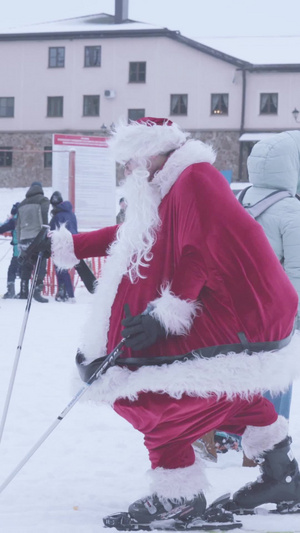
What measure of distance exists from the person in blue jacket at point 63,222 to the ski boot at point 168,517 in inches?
286

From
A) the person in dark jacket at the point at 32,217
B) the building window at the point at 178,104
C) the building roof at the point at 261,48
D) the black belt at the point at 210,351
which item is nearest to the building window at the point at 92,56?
the building window at the point at 178,104

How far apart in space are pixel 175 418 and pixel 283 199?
1.62 metres

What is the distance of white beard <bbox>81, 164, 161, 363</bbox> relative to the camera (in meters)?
2.71

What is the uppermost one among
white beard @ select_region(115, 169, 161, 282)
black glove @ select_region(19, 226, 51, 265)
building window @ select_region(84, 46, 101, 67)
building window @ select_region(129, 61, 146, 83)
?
building window @ select_region(84, 46, 101, 67)

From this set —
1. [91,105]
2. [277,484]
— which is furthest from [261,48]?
[277,484]

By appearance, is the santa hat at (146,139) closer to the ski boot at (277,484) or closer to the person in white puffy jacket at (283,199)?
the person in white puffy jacket at (283,199)

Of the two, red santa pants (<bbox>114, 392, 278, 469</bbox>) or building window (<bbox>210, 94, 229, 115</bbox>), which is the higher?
building window (<bbox>210, 94, 229, 115</bbox>)

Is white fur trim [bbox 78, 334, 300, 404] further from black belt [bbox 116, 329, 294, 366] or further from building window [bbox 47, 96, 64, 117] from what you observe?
building window [bbox 47, 96, 64, 117]

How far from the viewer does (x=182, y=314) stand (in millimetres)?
2533

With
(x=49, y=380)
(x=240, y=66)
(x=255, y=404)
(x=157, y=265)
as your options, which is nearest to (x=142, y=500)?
(x=255, y=404)

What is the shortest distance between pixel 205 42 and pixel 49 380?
33.1 metres

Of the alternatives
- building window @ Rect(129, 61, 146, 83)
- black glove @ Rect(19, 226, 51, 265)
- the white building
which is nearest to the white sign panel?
black glove @ Rect(19, 226, 51, 265)

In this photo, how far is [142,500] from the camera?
277 centimetres

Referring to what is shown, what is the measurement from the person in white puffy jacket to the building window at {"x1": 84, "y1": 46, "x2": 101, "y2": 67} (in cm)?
3277
